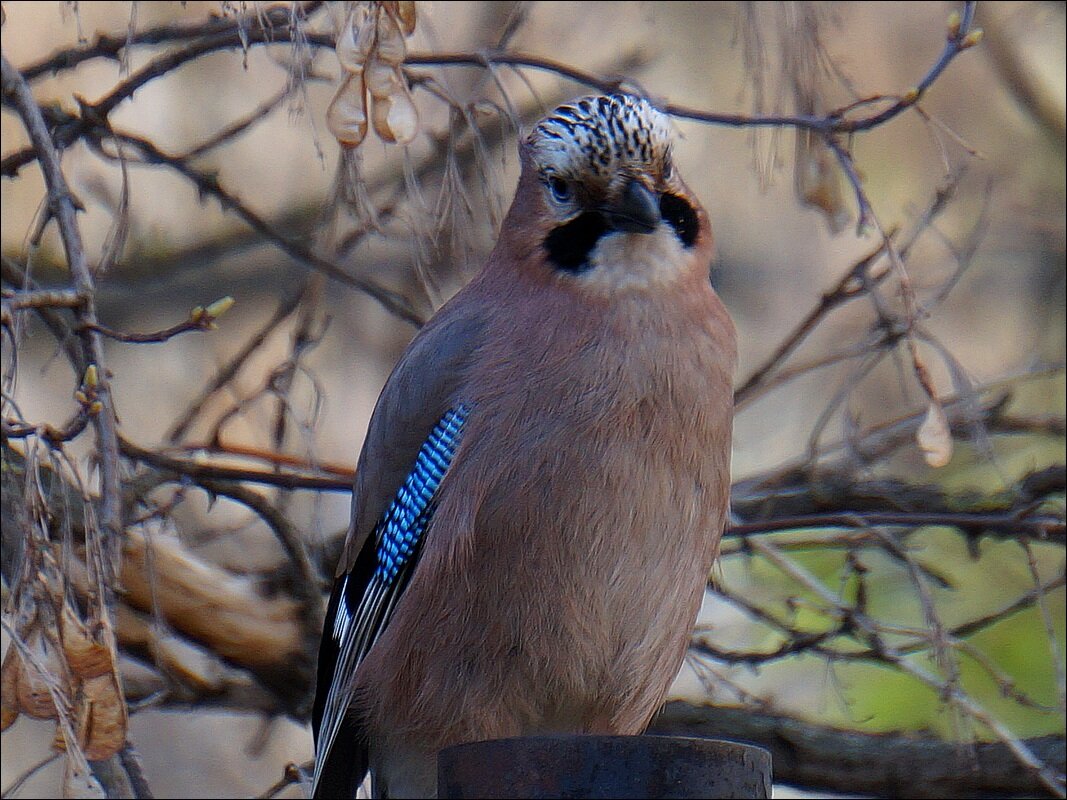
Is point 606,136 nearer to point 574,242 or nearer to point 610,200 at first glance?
point 610,200

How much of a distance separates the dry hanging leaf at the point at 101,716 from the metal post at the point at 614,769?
0.98 m

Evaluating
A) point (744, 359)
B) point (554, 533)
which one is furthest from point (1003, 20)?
point (554, 533)

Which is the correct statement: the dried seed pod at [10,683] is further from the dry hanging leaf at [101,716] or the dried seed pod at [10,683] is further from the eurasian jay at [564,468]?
the eurasian jay at [564,468]

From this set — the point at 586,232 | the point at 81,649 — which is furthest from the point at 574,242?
the point at 81,649

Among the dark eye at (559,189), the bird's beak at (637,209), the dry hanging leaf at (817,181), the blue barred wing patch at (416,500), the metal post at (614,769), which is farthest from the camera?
the dry hanging leaf at (817,181)

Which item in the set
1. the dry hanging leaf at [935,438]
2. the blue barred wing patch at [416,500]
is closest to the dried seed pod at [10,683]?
the blue barred wing patch at [416,500]

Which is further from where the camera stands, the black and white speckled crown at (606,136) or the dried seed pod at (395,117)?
the dried seed pod at (395,117)

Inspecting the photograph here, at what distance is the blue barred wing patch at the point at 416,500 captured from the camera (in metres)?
2.94

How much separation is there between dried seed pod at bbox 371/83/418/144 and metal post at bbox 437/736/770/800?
135cm

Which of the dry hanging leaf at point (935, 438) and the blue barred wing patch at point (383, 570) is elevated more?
the dry hanging leaf at point (935, 438)

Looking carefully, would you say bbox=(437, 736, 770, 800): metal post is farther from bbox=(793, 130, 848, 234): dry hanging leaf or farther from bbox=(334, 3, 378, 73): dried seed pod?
bbox=(793, 130, 848, 234): dry hanging leaf

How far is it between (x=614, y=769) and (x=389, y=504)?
129 cm

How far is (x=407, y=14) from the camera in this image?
9.75 ft

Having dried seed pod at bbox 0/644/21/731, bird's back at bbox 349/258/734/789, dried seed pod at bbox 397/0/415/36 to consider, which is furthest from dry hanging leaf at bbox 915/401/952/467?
dried seed pod at bbox 0/644/21/731
